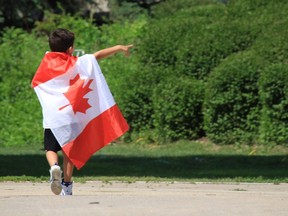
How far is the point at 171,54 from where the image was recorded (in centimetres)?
2188

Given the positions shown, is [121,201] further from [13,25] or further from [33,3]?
[13,25]

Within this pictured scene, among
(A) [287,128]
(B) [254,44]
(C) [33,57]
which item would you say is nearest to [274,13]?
(B) [254,44]

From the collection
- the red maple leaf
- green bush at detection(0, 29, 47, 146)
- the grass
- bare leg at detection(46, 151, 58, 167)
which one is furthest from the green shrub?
bare leg at detection(46, 151, 58, 167)

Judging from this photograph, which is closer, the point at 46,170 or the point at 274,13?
the point at 46,170

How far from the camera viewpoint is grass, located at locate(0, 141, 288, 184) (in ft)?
45.7

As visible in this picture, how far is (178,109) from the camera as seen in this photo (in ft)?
66.5

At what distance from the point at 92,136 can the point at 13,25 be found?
19240 mm

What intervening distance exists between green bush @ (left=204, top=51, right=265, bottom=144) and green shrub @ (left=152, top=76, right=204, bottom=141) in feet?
1.45

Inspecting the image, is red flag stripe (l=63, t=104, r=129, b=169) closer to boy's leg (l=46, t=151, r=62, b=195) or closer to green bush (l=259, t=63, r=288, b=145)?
boy's leg (l=46, t=151, r=62, b=195)

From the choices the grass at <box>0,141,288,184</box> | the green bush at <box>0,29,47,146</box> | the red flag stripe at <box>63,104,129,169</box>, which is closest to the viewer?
the red flag stripe at <box>63,104,129,169</box>

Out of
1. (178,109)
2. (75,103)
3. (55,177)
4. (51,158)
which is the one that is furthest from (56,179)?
(178,109)

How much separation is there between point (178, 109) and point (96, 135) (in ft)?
34.4

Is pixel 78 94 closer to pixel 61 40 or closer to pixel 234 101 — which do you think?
pixel 61 40

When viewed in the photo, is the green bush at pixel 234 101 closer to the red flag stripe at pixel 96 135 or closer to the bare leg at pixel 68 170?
the red flag stripe at pixel 96 135
